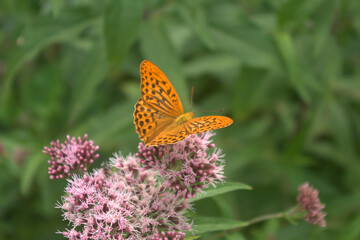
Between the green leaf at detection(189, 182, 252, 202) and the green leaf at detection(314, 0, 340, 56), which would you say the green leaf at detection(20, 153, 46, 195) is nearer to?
the green leaf at detection(189, 182, 252, 202)

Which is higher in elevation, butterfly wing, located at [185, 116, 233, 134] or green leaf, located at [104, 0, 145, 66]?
green leaf, located at [104, 0, 145, 66]

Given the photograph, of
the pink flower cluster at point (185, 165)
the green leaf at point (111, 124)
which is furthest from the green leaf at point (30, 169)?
the pink flower cluster at point (185, 165)

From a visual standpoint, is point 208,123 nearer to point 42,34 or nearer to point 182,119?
point 182,119

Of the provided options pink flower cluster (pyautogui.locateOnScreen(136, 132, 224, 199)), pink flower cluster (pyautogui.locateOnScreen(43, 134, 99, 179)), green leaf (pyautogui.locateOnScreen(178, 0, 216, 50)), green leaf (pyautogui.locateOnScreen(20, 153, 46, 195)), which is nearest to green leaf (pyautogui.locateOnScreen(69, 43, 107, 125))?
green leaf (pyautogui.locateOnScreen(20, 153, 46, 195))

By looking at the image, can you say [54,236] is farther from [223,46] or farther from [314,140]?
[314,140]

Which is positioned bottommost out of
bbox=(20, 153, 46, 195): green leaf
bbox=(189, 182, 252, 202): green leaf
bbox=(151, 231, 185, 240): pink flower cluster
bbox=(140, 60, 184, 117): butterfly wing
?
bbox=(151, 231, 185, 240): pink flower cluster

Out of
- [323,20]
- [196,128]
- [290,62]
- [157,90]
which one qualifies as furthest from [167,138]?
[323,20]

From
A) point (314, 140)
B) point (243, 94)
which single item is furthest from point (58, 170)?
Answer: point (314, 140)
